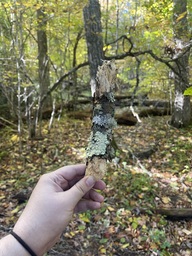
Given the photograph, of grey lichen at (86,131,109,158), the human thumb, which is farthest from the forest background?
the human thumb

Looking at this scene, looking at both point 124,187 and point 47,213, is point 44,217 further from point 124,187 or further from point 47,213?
point 124,187

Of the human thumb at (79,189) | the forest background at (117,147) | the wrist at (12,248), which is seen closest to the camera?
the wrist at (12,248)

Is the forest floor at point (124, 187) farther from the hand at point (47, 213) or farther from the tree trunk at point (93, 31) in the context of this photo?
the tree trunk at point (93, 31)

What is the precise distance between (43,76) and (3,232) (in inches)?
144

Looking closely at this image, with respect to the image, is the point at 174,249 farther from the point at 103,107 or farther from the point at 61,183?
the point at 103,107

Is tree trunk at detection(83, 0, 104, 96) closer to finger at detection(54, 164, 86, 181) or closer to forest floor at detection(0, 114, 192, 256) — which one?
forest floor at detection(0, 114, 192, 256)

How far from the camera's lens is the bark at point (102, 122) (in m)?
1.51

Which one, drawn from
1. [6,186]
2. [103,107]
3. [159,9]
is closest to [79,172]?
[103,107]

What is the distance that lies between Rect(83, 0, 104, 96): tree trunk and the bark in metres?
2.84

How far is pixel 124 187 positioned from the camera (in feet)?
13.4

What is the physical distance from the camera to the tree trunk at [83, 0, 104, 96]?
4168mm

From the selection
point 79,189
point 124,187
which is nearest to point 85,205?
point 79,189

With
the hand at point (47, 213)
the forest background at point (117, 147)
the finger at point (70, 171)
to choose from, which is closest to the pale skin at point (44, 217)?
the hand at point (47, 213)

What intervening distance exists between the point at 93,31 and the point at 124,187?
290 cm
